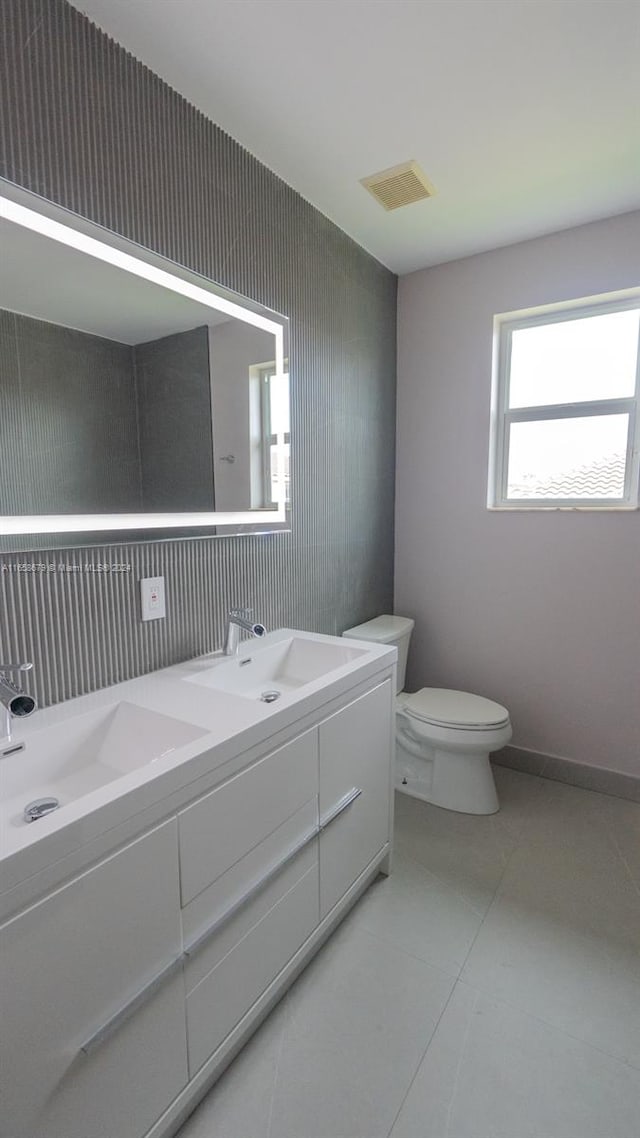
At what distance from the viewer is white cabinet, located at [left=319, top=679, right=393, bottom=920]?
1367 millimetres

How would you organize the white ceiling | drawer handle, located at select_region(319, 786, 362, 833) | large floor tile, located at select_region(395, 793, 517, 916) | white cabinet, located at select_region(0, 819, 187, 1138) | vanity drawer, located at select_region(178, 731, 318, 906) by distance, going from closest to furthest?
1. white cabinet, located at select_region(0, 819, 187, 1138)
2. vanity drawer, located at select_region(178, 731, 318, 906)
3. the white ceiling
4. drawer handle, located at select_region(319, 786, 362, 833)
5. large floor tile, located at select_region(395, 793, 517, 916)

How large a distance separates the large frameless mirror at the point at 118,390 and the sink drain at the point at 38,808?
52 centimetres

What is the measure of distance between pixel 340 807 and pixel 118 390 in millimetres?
1299

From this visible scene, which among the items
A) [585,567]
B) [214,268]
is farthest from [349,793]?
[214,268]

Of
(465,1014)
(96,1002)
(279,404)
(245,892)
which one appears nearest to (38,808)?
(96,1002)

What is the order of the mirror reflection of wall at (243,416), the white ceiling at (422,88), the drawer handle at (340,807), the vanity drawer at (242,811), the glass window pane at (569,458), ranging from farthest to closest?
the glass window pane at (569,458)
the mirror reflection of wall at (243,416)
the drawer handle at (340,807)
the white ceiling at (422,88)
the vanity drawer at (242,811)

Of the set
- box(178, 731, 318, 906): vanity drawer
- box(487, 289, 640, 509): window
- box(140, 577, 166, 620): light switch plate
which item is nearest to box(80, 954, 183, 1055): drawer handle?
box(178, 731, 318, 906): vanity drawer

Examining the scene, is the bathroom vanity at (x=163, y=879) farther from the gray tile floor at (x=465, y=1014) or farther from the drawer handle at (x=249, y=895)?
the gray tile floor at (x=465, y=1014)

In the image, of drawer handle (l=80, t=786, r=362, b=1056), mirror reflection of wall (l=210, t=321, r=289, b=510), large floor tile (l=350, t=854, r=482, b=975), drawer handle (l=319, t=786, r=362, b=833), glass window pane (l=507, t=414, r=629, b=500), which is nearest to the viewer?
drawer handle (l=80, t=786, r=362, b=1056)

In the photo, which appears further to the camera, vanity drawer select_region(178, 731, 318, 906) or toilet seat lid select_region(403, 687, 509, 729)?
toilet seat lid select_region(403, 687, 509, 729)

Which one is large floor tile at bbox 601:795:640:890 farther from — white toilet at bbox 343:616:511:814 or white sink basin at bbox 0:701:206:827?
white sink basin at bbox 0:701:206:827

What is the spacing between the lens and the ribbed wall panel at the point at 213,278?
1093 mm

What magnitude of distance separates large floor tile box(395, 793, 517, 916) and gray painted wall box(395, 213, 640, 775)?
0.61 metres

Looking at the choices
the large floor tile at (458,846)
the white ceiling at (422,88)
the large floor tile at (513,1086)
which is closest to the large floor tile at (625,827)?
the large floor tile at (458,846)
